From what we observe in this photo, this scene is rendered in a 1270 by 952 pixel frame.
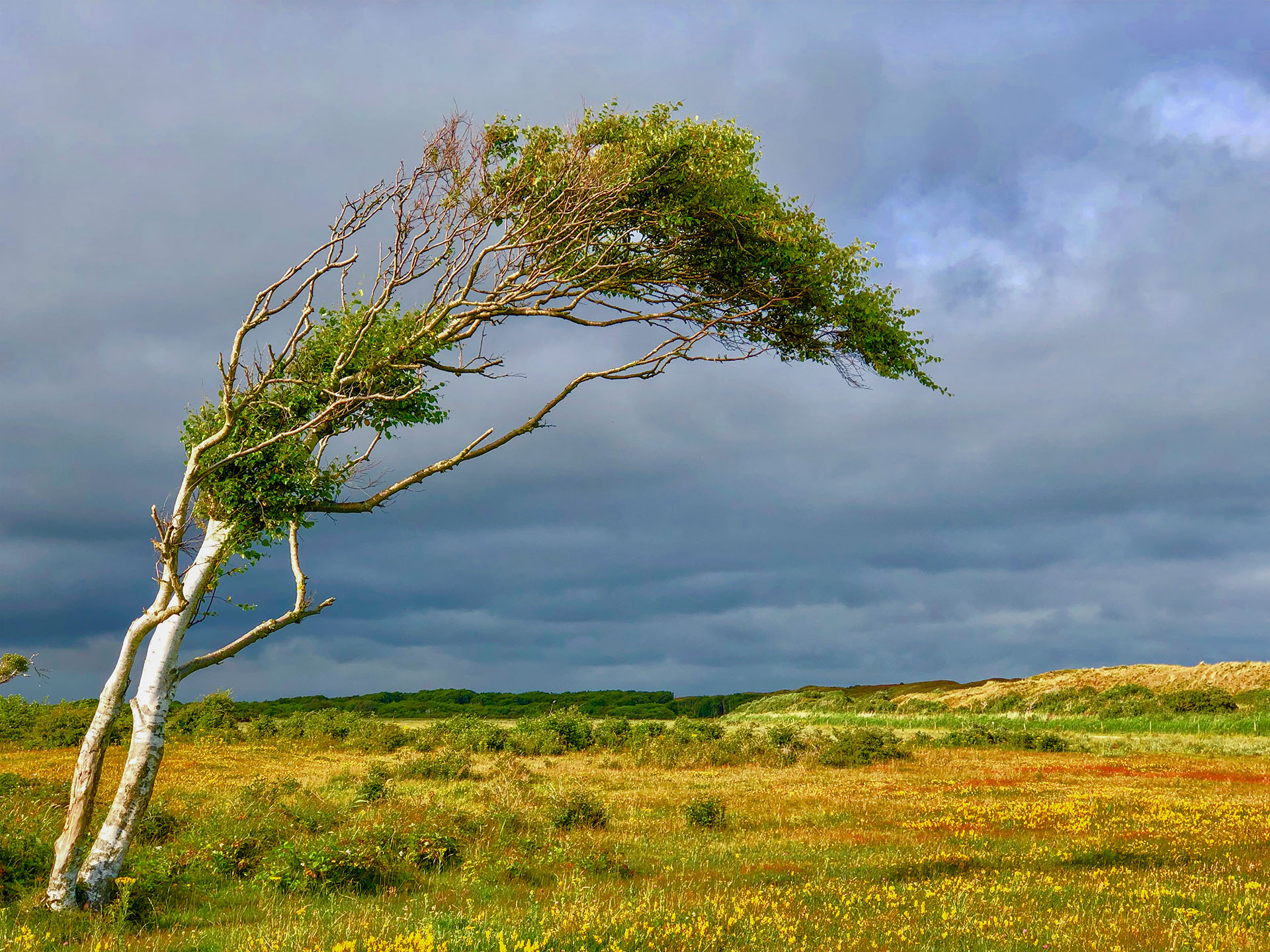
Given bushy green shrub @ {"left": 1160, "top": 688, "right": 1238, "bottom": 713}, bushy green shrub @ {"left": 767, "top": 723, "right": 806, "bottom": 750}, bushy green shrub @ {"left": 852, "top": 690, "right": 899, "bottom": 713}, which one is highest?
bushy green shrub @ {"left": 767, "top": 723, "right": 806, "bottom": 750}

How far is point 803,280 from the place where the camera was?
608 inches

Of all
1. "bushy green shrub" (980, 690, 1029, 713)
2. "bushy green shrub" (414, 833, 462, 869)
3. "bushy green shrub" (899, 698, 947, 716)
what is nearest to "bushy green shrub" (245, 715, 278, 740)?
"bushy green shrub" (414, 833, 462, 869)

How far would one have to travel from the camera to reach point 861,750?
116 feet

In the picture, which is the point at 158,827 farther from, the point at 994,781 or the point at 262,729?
the point at 262,729

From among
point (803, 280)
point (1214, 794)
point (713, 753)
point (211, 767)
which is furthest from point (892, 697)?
point (803, 280)

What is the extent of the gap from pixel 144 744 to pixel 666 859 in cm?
869

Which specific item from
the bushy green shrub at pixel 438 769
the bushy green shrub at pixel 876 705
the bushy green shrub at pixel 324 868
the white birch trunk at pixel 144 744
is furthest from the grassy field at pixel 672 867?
the bushy green shrub at pixel 876 705

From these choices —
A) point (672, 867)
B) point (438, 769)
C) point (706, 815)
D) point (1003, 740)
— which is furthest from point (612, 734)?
point (672, 867)

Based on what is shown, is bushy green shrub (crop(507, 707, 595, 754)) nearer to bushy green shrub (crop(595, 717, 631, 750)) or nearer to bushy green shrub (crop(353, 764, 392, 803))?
bushy green shrub (crop(595, 717, 631, 750))

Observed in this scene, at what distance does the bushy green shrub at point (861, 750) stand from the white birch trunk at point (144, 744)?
2857cm

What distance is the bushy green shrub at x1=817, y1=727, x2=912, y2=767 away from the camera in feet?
114

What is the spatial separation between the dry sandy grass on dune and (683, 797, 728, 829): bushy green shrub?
69.3 metres

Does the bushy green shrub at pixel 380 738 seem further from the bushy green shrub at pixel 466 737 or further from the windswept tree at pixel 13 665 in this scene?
the windswept tree at pixel 13 665

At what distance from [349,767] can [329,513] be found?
24204mm
